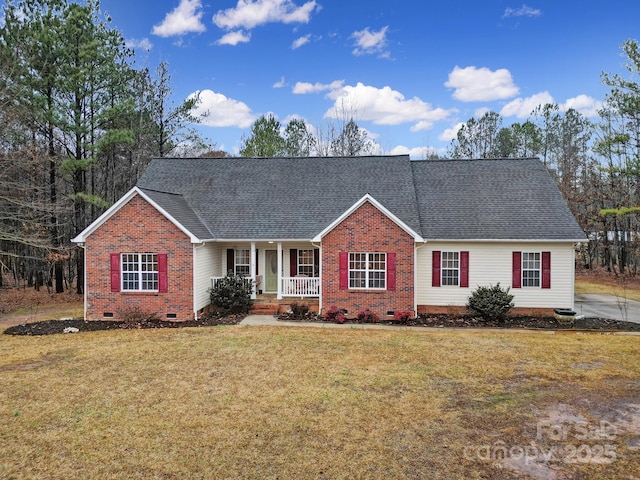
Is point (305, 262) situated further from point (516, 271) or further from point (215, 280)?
point (516, 271)

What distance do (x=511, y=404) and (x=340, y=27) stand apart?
902 inches

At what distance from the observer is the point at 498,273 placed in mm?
16781

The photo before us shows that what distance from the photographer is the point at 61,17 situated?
21328 mm

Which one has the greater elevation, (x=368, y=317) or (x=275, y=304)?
(x=275, y=304)

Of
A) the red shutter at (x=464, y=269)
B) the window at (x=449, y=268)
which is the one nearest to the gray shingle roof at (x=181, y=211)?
the window at (x=449, y=268)

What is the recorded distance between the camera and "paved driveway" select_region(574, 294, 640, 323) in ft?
55.2

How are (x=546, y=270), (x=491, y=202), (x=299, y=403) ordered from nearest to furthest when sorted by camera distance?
(x=299, y=403) < (x=546, y=270) < (x=491, y=202)

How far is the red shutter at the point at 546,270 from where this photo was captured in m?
16.5

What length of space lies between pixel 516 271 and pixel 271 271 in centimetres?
1023

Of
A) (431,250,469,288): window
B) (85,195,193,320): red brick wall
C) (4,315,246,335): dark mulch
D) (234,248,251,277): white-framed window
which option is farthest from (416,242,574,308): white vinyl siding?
(85,195,193,320): red brick wall

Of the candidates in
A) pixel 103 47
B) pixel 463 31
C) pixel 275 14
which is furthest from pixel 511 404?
pixel 103 47

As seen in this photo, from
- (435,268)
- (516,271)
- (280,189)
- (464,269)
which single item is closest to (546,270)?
(516,271)

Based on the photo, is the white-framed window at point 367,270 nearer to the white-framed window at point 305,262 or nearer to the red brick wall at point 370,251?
the red brick wall at point 370,251

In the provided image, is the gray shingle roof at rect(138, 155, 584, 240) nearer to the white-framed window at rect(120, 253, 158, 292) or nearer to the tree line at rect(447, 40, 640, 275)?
the white-framed window at rect(120, 253, 158, 292)
